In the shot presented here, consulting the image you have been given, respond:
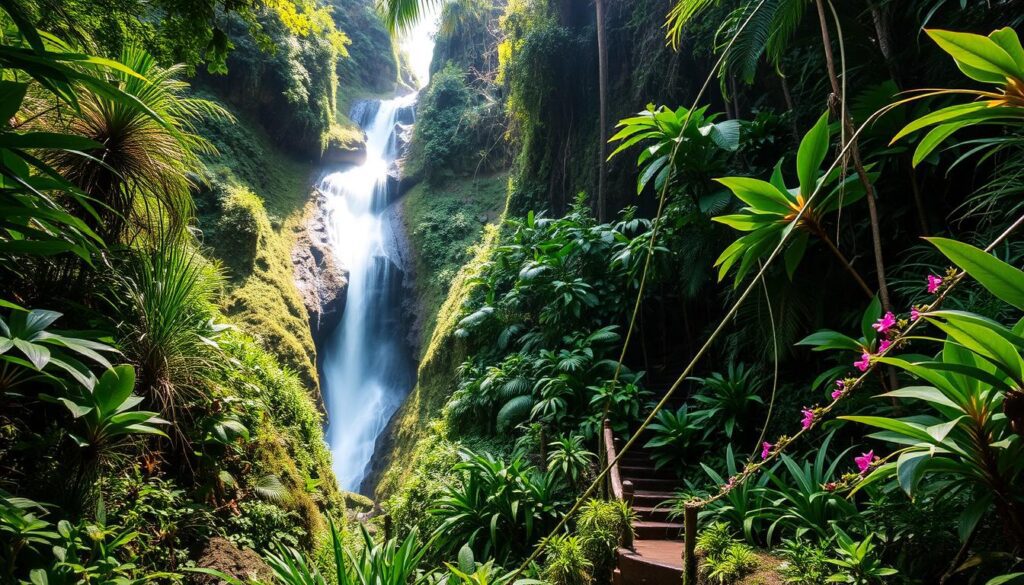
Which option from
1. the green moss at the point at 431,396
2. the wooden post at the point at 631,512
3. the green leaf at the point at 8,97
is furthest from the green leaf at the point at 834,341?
the green moss at the point at 431,396

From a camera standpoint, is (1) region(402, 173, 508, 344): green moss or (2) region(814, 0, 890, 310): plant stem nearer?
(2) region(814, 0, 890, 310): plant stem

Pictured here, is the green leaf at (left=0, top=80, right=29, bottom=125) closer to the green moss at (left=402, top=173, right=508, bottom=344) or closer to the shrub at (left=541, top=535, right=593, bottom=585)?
the shrub at (left=541, top=535, right=593, bottom=585)

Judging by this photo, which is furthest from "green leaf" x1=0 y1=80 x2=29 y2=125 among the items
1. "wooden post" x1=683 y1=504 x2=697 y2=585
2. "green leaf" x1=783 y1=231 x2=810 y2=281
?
"green leaf" x1=783 y1=231 x2=810 y2=281

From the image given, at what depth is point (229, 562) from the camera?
9.45 feet

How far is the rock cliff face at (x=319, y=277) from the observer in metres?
12.4

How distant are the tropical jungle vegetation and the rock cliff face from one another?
6.28 m

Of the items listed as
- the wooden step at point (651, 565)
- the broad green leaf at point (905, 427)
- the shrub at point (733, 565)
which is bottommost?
the wooden step at point (651, 565)

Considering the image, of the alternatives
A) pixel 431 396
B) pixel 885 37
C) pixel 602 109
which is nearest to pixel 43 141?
pixel 885 37

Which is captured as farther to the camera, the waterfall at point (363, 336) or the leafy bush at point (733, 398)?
the waterfall at point (363, 336)

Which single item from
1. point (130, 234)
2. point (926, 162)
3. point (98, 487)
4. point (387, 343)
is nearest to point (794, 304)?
A: point (926, 162)

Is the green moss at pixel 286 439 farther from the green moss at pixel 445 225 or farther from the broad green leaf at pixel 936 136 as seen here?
the green moss at pixel 445 225

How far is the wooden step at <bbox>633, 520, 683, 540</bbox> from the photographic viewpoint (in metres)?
3.53

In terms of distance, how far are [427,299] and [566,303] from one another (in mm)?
7785

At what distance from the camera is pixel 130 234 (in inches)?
134
